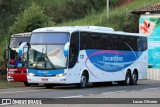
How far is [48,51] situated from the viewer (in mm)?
25703

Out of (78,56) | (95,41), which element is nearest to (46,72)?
(78,56)

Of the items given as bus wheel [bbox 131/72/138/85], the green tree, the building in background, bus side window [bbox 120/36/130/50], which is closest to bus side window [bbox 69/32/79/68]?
bus side window [bbox 120/36/130/50]

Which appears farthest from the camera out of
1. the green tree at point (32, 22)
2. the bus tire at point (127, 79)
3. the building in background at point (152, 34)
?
the building in background at point (152, 34)

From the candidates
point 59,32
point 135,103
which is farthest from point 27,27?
point 135,103

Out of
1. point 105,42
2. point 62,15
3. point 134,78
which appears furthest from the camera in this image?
point 62,15

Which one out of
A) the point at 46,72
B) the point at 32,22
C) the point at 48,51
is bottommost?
the point at 46,72

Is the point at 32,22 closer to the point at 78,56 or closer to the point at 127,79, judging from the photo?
the point at 127,79

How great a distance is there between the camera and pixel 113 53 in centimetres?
3050

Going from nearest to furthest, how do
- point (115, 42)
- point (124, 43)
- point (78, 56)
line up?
1. point (78, 56)
2. point (115, 42)
3. point (124, 43)

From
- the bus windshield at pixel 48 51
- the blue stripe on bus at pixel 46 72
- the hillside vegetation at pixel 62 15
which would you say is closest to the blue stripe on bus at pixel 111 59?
the bus windshield at pixel 48 51

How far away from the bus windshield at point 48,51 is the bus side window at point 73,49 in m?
0.43

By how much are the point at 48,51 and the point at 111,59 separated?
590 cm

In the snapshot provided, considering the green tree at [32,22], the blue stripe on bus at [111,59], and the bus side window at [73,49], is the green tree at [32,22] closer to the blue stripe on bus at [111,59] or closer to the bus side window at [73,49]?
the blue stripe on bus at [111,59]

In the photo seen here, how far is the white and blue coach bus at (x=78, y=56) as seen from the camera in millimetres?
25547
